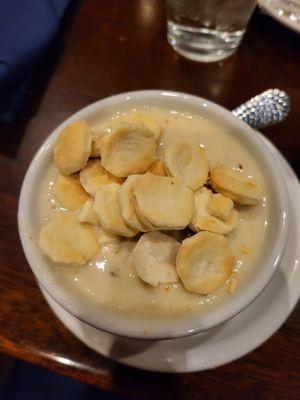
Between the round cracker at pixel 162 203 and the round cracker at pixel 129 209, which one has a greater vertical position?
the round cracker at pixel 162 203

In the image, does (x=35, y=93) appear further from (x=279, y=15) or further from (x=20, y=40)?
(x=279, y=15)

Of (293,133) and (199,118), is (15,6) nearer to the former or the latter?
(199,118)

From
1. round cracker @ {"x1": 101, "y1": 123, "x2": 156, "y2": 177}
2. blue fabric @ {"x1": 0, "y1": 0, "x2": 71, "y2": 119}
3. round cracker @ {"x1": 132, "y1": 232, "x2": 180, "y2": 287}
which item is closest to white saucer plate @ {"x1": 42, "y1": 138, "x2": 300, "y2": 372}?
round cracker @ {"x1": 132, "y1": 232, "x2": 180, "y2": 287}

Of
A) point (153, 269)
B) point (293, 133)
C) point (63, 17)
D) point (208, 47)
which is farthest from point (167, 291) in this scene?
point (63, 17)

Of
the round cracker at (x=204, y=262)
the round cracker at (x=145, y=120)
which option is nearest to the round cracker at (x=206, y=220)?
the round cracker at (x=204, y=262)

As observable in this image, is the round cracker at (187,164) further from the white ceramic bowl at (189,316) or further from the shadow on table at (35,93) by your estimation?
the shadow on table at (35,93)
